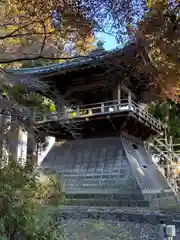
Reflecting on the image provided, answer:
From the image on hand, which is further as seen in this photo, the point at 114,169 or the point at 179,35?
the point at 114,169

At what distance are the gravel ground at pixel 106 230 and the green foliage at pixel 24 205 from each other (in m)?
1.83

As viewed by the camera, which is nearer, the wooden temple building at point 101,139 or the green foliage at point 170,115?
the wooden temple building at point 101,139

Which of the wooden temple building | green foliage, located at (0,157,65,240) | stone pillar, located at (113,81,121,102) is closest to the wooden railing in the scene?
the wooden temple building

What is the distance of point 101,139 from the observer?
44.4 ft

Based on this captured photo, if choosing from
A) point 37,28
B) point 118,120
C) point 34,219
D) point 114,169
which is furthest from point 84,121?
point 34,219

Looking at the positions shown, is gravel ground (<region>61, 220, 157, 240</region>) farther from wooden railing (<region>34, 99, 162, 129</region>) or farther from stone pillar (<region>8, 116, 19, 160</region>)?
wooden railing (<region>34, 99, 162, 129</region>)

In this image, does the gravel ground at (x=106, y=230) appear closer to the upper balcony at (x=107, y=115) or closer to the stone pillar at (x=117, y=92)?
the upper balcony at (x=107, y=115)

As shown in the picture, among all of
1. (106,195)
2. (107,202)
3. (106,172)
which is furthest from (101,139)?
(107,202)

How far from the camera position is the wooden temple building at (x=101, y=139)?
38.1 feet

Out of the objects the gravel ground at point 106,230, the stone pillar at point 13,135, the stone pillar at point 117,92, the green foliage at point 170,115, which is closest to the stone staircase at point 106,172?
the stone pillar at point 117,92

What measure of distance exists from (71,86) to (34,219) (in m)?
10.5

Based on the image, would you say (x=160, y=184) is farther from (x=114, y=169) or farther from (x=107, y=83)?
(x=107, y=83)

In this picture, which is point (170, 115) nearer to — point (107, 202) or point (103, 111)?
point (103, 111)

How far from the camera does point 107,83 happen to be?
13367 mm
